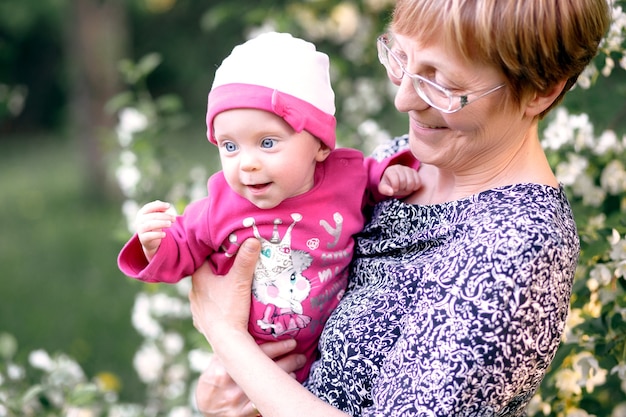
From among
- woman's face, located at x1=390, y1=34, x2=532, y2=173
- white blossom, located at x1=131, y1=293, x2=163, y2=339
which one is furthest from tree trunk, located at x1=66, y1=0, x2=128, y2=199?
woman's face, located at x1=390, y1=34, x2=532, y2=173

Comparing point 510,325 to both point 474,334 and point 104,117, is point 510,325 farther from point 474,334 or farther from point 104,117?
point 104,117

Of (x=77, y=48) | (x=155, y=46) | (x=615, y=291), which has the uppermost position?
(x=615, y=291)

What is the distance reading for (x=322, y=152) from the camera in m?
1.97

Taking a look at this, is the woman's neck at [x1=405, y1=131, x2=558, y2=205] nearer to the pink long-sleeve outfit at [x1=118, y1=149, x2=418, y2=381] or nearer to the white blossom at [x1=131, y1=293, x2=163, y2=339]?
the pink long-sleeve outfit at [x1=118, y1=149, x2=418, y2=381]

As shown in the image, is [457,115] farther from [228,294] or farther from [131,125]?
[131,125]

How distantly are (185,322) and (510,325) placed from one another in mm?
2300

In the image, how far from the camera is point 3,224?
26.3ft

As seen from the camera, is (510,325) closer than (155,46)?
Yes

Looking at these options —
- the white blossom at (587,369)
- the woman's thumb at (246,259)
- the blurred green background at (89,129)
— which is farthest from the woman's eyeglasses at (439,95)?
the blurred green background at (89,129)

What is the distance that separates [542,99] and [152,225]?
0.85 m

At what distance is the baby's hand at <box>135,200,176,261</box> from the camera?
1.89 metres

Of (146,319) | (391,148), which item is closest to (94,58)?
(146,319)

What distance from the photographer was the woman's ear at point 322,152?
1.96m

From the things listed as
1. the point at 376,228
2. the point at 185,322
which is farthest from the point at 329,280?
the point at 185,322
